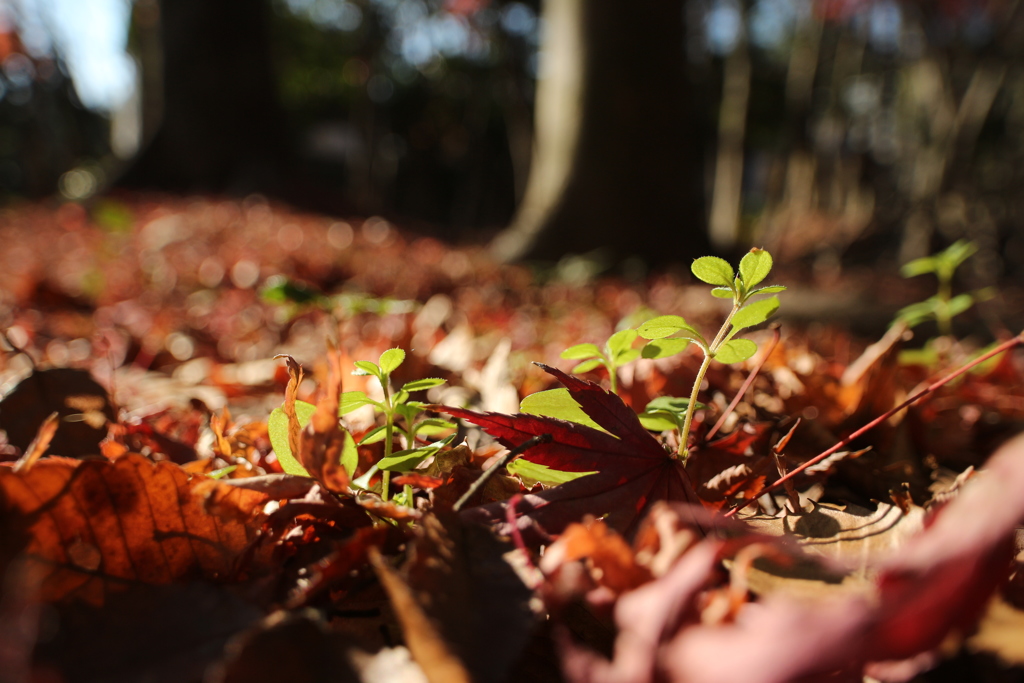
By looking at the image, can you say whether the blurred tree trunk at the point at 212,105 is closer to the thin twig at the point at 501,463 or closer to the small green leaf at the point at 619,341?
the small green leaf at the point at 619,341

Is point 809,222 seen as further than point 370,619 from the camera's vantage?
Yes

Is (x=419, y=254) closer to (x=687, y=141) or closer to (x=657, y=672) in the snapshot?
(x=687, y=141)

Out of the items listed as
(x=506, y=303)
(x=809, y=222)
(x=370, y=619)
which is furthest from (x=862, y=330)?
(x=809, y=222)

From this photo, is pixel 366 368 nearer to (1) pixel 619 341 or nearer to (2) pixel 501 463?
(2) pixel 501 463

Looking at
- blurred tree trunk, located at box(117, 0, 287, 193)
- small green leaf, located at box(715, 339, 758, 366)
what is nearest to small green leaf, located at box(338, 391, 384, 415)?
small green leaf, located at box(715, 339, 758, 366)

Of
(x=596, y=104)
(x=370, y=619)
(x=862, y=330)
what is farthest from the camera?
(x=596, y=104)

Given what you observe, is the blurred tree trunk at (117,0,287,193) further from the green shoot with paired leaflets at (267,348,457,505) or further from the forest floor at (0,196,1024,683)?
the green shoot with paired leaflets at (267,348,457,505)
